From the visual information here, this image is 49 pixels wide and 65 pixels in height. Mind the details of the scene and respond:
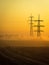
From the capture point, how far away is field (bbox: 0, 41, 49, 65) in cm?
161

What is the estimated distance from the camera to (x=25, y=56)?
163cm

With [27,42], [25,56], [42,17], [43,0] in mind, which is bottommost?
[25,56]

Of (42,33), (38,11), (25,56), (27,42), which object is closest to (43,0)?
(38,11)

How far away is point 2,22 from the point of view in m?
1.68

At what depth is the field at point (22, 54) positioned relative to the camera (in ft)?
5.27

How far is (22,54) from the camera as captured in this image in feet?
5.35

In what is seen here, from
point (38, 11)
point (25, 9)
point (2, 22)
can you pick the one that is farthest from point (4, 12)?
point (38, 11)

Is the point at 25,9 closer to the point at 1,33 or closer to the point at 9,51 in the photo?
the point at 1,33

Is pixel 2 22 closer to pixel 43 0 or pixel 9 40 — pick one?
pixel 9 40

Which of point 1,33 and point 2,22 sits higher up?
point 2,22

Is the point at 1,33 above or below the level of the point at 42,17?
below

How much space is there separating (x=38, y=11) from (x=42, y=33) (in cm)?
23

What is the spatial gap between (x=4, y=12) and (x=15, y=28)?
0.67ft

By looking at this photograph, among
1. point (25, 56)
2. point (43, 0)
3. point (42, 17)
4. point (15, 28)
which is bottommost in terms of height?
point (25, 56)
